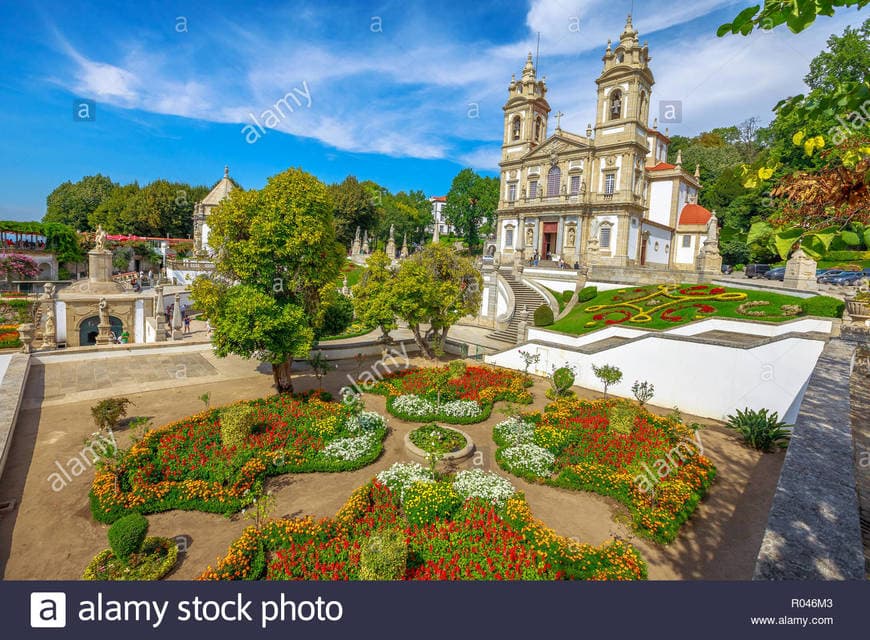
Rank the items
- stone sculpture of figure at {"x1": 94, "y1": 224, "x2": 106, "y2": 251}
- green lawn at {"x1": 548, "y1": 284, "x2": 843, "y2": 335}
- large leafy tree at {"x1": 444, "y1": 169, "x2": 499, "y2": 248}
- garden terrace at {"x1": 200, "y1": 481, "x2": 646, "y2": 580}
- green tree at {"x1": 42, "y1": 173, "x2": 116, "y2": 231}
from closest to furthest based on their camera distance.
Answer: garden terrace at {"x1": 200, "y1": 481, "x2": 646, "y2": 580} < green lawn at {"x1": 548, "y1": 284, "x2": 843, "y2": 335} < stone sculpture of figure at {"x1": 94, "y1": 224, "x2": 106, "y2": 251} < large leafy tree at {"x1": 444, "y1": 169, "x2": 499, "y2": 248} < green tree at {"x1": 42, "y1": 173, "x2": 116, "y2": 231}

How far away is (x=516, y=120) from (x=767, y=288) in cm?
3239

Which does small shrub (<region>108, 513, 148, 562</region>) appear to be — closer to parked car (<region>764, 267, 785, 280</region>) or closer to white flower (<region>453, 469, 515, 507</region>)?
white flower (<region>453, 469, 515, 507</region>)

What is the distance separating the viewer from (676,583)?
151 inches

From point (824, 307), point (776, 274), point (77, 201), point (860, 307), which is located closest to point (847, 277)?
point (776, 274)

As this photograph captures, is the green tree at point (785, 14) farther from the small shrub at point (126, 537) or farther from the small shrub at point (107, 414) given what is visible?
the small shrub at point (107, 414)

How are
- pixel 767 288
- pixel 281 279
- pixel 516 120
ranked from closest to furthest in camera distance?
pixel 281 279 < pixel 767 288 < pixel 516 120

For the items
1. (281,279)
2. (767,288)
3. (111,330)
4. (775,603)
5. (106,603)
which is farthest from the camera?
(111,330)

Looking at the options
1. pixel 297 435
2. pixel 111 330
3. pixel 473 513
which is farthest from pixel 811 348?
pixel 111 330

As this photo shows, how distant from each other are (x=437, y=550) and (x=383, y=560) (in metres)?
1.62

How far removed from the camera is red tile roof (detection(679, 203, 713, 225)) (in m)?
41.1

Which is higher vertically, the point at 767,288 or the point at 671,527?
the point at 767,288

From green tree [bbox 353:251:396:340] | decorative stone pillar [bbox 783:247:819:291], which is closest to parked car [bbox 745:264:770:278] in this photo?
decorative stone pillar [bbox 783:247:819:291]

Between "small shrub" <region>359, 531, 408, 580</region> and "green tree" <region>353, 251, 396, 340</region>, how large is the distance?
13.5 meters

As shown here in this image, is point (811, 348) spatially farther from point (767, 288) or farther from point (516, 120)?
point (516, 120)
